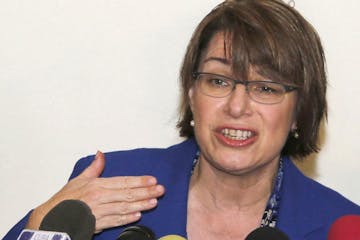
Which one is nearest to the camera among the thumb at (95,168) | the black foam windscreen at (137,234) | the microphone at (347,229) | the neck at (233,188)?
the black foam windscreen at (137,234)

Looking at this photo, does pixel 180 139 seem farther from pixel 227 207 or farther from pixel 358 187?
pixel 358 187

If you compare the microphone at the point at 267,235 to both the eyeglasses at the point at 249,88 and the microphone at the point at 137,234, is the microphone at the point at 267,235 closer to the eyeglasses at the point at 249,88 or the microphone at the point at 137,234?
the microphone at the point at 137,234

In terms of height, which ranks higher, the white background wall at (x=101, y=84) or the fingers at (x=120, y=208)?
the white background wall at (x=101, y=84)

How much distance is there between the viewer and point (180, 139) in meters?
2.29

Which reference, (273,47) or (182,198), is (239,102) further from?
(182,198)

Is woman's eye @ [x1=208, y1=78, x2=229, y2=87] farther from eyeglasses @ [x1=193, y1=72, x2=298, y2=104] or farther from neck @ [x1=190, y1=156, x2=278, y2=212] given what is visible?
neck @ [x1=190, y1=156, x2=278, y2=212]

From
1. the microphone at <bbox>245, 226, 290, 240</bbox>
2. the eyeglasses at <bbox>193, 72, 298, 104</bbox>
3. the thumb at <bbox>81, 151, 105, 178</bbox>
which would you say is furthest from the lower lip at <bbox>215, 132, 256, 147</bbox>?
the microphone at <bbox>245, 226, 290, 240</bbox>

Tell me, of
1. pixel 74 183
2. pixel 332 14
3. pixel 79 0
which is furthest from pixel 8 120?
pixel 332 14

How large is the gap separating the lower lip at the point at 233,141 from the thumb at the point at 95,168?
33 centimetres

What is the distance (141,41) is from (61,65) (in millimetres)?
279

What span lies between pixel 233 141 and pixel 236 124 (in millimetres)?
58

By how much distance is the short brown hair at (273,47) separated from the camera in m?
1.73

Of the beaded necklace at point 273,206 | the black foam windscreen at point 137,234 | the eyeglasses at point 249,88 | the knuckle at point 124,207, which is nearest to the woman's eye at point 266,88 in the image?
the eyeglasses at point 249,88

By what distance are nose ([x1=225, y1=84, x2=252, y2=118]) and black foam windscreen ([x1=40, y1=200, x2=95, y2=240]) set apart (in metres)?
0.54
